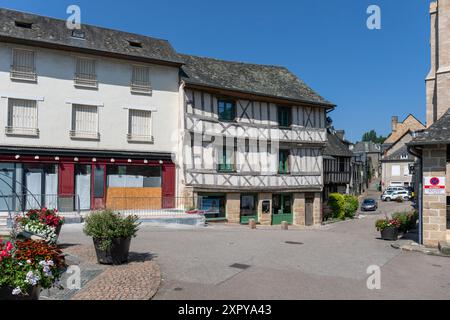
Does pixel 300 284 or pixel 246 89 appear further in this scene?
pixel 246 89

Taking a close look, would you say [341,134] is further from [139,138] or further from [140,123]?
→ [139,138]

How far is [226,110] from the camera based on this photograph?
20422mm

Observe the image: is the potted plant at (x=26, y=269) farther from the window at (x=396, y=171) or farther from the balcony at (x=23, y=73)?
the window at (x=396, y=171)

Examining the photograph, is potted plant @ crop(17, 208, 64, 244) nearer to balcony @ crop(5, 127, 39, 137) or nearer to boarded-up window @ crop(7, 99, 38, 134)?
balcony @ crop(5, 127, 39, 137)

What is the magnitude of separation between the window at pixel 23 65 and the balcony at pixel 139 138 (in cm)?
476

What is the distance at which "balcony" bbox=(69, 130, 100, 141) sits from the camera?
56.1 feet

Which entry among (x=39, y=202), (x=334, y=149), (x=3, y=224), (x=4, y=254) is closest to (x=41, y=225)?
(x=4, y=254)

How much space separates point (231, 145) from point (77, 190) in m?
7.99

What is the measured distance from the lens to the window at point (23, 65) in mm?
15984

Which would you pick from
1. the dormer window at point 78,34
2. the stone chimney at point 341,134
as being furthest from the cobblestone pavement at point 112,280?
the stone chimney at point 341,134

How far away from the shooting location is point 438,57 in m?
20.7
